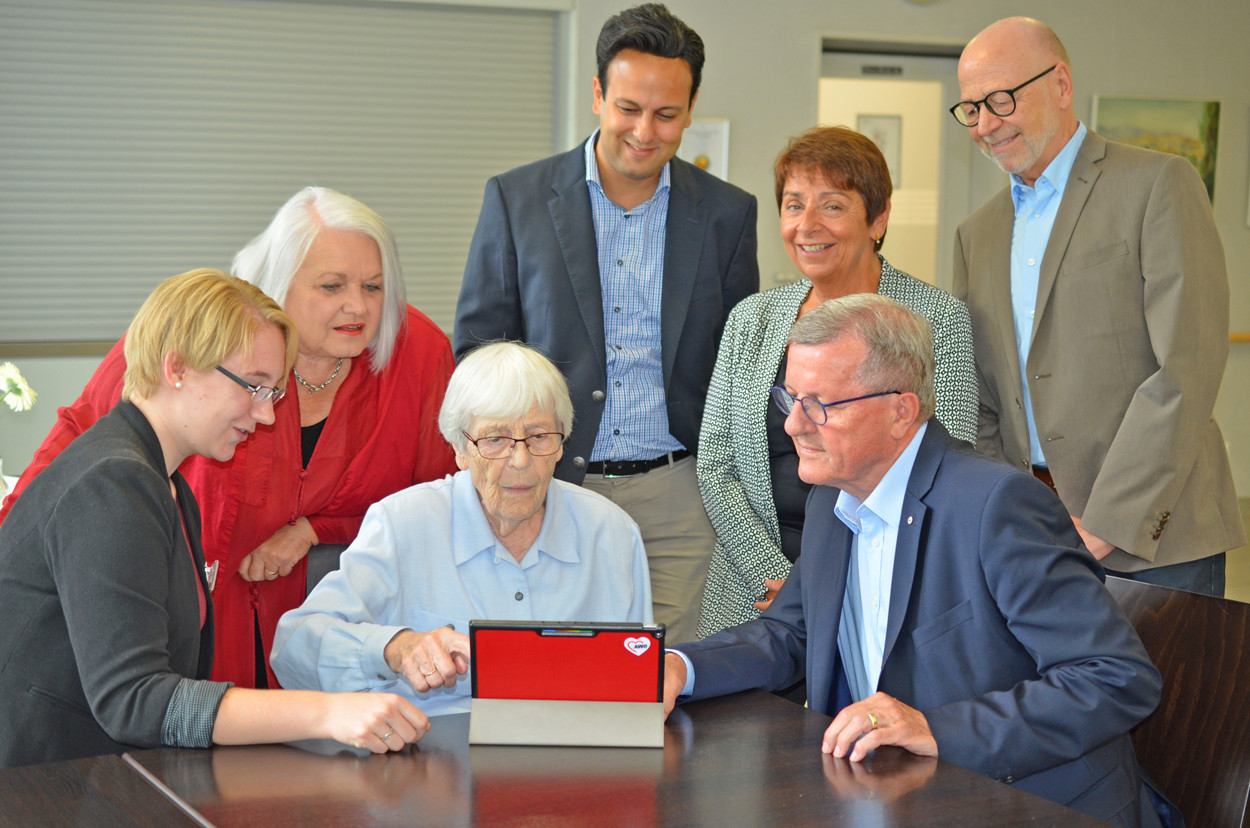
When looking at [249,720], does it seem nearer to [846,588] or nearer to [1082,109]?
[846,588]

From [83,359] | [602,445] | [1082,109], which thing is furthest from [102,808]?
[1082,109]

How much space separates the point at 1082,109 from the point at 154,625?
6.63 metres

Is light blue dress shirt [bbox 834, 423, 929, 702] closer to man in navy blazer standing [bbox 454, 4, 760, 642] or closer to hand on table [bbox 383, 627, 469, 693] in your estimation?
hand on table [bbox 383, 627, 469, 693]

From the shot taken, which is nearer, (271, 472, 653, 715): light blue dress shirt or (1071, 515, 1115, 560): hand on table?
(271, 472, 653, 715): light blue dress shirt

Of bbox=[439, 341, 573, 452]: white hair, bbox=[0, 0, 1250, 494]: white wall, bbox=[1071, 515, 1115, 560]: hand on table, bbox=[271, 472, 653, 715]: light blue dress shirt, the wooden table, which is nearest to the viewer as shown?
the wooden table

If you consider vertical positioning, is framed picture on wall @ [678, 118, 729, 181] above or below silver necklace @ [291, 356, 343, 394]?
above

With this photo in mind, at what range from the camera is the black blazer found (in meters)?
1.61

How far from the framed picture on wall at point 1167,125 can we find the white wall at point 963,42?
6 cm

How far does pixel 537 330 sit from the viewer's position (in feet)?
9.70

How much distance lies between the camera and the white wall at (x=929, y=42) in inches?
239

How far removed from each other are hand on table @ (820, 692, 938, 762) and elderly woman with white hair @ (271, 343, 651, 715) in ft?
2.25

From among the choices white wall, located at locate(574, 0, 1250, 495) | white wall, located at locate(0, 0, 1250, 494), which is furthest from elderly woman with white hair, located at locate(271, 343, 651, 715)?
white wall, located at locate(574, 0, 1250, 495)

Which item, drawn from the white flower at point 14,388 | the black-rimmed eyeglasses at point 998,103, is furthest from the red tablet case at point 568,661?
the white flower at point 14,388

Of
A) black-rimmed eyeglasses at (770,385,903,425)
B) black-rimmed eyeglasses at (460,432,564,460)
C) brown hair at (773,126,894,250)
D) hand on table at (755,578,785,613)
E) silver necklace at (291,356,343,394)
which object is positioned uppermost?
brown hair at (773,126,894,250)
